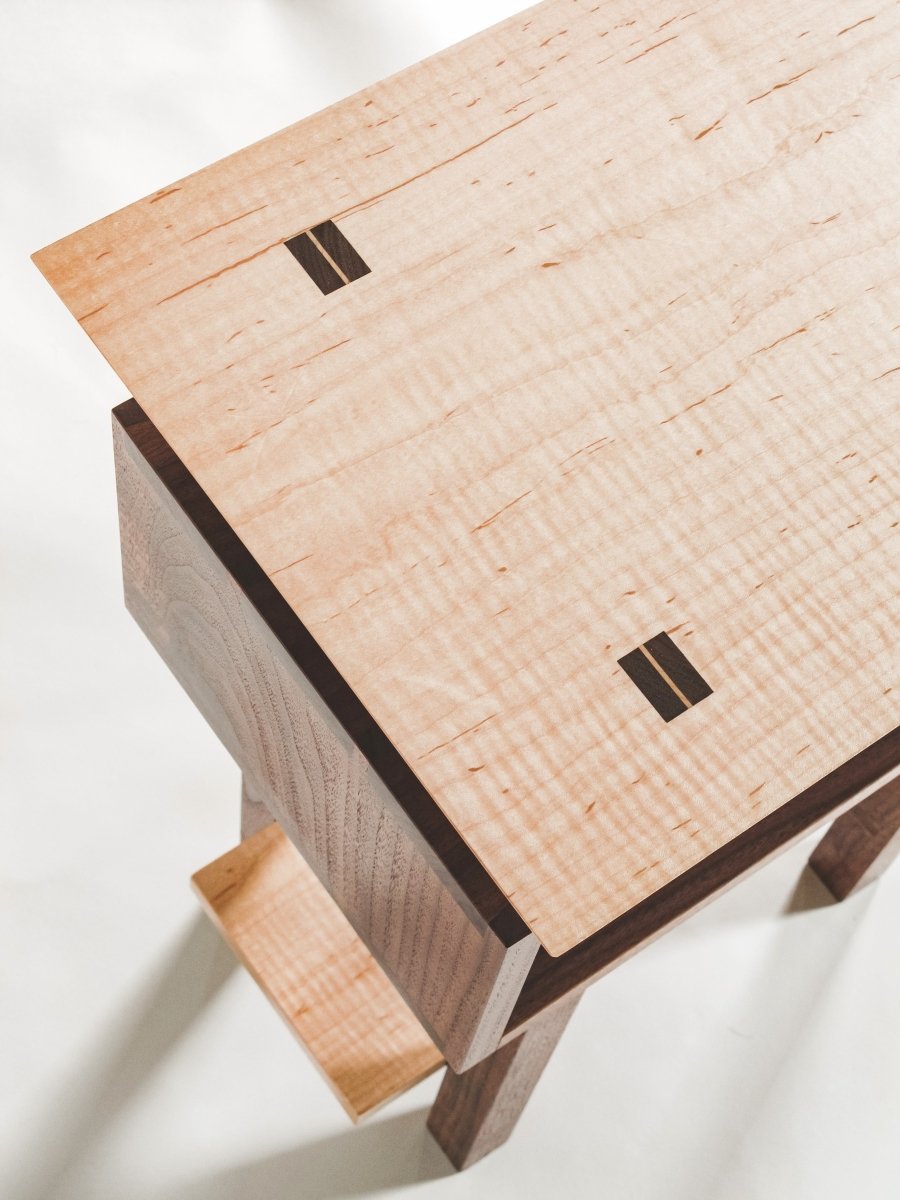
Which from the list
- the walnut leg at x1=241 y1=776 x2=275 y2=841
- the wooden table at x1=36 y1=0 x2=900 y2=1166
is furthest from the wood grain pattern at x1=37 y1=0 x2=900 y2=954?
the walnut leg at x1=241 y1=776 x2=275 y2=841

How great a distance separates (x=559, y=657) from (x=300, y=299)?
0.72ft

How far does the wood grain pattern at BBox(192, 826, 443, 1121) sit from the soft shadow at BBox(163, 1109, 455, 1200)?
0.14 meters

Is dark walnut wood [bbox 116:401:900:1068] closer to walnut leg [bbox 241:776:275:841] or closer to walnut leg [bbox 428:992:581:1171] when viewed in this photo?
walnut leg [bbox 428:992:581:1171]

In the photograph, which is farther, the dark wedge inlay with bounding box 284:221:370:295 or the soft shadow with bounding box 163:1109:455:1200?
the soft shadow with bounding box 163:1109:455:1200

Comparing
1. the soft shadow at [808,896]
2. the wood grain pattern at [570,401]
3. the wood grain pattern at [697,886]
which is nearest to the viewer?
the wood grain pattern at [570,401]

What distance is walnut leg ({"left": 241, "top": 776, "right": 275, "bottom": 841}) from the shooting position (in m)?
1.12

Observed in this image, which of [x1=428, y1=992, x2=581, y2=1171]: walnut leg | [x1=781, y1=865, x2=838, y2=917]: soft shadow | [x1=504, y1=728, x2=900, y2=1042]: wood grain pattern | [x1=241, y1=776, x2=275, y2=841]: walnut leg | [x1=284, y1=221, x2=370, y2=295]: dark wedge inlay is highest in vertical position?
[x1=284, y1=221, x2=370, y2=295]: dark wedge inlay

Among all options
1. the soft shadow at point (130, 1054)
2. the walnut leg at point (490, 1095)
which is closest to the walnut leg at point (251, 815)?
the soft shadow at point (130, 1054)

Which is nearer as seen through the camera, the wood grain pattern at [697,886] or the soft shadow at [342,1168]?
the wood grain pattern at [697,886]

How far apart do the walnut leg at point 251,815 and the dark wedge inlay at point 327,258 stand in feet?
1.54

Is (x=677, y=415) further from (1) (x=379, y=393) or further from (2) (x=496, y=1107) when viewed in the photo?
(2) (x=496, y=1107)

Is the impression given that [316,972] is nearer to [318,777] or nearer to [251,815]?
[251,815]

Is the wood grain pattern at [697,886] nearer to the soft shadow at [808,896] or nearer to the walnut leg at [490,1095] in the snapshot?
the walnut leg at [490,1095]

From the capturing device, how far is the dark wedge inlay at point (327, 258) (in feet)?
2.42
